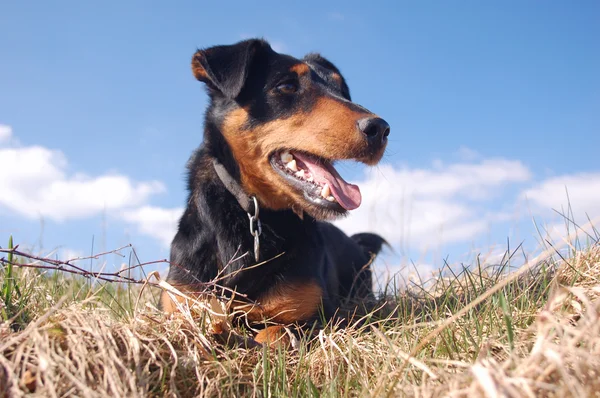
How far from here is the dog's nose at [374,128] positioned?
10.7 ft

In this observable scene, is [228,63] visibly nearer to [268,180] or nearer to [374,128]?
[268,180]

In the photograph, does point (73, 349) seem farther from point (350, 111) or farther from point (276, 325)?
point (350, 111)

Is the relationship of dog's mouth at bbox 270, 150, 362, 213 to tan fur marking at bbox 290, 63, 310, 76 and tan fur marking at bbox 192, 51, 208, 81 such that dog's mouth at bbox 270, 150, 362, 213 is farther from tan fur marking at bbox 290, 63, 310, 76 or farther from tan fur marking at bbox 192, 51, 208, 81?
tan fur marking at bbox 192, 51, 208, 81

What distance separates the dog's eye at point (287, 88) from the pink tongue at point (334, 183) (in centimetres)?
48

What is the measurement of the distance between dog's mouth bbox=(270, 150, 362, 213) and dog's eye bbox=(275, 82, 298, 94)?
455mm

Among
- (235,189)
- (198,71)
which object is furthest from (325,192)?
(198,71)

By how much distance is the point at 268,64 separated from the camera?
3834mm

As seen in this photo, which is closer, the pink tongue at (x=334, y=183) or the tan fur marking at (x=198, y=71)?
the pink tongue at (x=334, y=183)

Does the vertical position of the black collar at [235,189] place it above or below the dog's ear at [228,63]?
below

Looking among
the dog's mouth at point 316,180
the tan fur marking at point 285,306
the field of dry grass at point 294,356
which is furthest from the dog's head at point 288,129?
the field of dry grass at point 294,356

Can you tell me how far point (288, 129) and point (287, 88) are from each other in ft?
1.29

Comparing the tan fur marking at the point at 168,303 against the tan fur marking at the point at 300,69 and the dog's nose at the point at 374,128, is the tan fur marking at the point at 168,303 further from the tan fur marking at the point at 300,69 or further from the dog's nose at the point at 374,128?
the tan fur marking at the point at 300,69

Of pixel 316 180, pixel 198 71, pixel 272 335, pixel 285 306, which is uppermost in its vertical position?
pixel 198 71

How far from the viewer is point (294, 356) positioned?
287 cm
